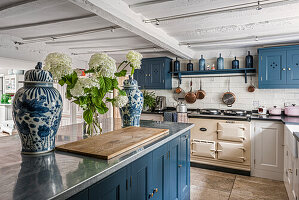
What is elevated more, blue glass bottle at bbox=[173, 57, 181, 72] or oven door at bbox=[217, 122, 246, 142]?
blue glass bottle at bbox=[173, 57, 181, 72]

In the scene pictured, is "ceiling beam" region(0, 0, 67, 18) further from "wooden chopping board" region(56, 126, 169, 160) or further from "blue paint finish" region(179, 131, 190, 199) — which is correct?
"blue paint finish" region(179, 131, 190, 199)

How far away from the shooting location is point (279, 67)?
3.91 m

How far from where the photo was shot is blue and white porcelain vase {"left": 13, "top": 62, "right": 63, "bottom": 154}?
1.15m

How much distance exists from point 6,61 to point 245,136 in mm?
4585

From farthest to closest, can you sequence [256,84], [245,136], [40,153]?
[256,84] → [245,136] → [40,153]

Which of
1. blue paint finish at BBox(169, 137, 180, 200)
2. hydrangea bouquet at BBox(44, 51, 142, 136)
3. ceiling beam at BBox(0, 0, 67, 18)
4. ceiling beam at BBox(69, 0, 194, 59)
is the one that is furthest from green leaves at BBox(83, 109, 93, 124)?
→ ceiling beam at BBox(0, 0, 67, 18)

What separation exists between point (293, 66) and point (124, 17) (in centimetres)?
314

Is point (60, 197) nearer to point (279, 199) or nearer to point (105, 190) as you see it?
point (105, 190)

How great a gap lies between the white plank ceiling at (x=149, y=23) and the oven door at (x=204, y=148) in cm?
181

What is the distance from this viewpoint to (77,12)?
2682mm

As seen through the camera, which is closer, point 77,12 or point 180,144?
point 180,144

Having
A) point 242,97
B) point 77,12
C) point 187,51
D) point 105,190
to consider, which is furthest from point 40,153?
point 242,97

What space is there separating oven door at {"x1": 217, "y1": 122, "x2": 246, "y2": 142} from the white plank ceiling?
4.93 ft

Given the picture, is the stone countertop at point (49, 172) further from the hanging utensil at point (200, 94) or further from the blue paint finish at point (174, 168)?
the hanging utensil at point (200, 94)
